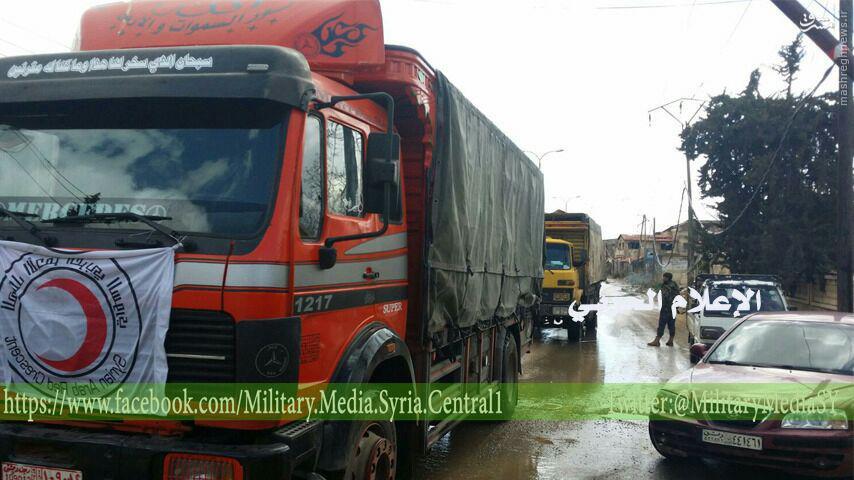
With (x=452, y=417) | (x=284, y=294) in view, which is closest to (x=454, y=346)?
(x=452, y=417)

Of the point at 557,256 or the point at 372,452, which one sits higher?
the point at 557,256

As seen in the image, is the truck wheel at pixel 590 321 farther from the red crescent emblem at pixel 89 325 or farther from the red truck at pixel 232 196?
the red crescent emblem at pixel 89 325

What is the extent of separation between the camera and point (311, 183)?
339cm

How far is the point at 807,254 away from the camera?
23.6 metres

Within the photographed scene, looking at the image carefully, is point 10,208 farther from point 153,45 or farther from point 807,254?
point 807,254

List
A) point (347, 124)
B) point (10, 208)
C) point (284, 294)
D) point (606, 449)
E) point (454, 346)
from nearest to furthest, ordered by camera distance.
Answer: point (284, 294) < point (10, 208) < point (347, 124) < point (454, 346) < point (606, 449)

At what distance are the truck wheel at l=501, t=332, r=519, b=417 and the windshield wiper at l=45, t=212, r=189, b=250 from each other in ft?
16.3

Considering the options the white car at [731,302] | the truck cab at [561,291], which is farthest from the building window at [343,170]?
the truck cab at [561,291]

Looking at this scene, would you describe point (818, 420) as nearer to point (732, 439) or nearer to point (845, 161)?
point (732, 439)

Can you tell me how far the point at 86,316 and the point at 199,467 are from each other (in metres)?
0.91

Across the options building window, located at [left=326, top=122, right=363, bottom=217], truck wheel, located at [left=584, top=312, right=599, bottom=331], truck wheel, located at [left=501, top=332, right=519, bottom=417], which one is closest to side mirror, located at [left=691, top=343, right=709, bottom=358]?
truck wheel, located at [left=501, top=332, right=519, bottom=417]

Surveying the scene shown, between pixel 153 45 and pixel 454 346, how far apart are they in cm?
333

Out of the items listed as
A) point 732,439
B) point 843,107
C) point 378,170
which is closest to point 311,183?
point 378,170

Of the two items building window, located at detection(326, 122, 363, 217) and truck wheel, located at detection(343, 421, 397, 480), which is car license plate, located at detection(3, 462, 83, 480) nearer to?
truck wheel, located at detection(343, 421, 397, 480)
